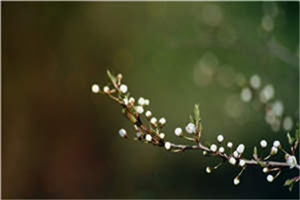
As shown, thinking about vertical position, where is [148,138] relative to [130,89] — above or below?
below

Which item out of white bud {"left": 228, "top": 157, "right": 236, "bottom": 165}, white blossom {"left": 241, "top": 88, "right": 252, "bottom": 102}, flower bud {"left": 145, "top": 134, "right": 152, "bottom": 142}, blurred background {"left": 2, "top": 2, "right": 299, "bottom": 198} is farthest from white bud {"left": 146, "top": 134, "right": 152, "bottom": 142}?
blurred background {"left": 2, "top": 2, "right": 299, "bottom": 198}

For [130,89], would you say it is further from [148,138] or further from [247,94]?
[148,138]

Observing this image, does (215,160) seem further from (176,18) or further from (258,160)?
(258,160)

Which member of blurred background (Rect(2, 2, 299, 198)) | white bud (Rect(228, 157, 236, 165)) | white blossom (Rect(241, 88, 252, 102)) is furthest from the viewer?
blurred background (Rect(2, 2, 299, 198))

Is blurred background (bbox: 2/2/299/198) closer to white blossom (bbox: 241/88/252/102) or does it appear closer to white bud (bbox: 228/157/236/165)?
white blossom (bbox: 241/88/252/102)

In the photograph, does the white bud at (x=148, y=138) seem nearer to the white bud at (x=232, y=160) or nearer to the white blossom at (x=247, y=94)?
the white bud at (x=232, y=160)

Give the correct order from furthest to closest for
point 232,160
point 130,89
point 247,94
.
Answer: point 130,89
point 247,94
point 232,160

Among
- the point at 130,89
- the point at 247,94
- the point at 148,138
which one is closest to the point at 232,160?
the point at 148,138

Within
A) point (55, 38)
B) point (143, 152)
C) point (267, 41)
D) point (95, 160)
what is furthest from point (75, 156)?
point (267, 41)

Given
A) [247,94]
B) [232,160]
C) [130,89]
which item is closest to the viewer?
[232,160]
